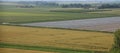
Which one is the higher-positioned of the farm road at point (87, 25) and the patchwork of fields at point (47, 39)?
the patchwork of fields at point (47, 39)

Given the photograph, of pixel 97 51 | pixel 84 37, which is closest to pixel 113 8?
pixel 84 37

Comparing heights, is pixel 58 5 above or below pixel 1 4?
below

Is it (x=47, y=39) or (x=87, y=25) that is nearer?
(x=47, y=39)

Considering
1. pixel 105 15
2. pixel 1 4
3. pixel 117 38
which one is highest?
pixel 1 4

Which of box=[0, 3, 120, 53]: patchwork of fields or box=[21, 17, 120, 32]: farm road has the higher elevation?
box=[0, 3, 120, 53]: patchwork of fields

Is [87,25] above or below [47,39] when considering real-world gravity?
below

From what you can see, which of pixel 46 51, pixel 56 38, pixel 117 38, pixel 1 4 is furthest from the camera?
pixel 56 38

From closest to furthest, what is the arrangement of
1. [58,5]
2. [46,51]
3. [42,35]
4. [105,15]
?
[46,51] < [42,35] < [105,15] < [58,5]

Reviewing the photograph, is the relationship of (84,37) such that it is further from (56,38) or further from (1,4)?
(1,4)

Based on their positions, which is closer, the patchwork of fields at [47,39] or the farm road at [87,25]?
the patchwork of fields at [47,39]

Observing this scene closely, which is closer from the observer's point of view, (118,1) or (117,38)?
(117,38)

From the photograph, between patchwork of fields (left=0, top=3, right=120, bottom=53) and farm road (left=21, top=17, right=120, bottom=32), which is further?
farm road (left=21, top=17, right=120, bottom=32)
